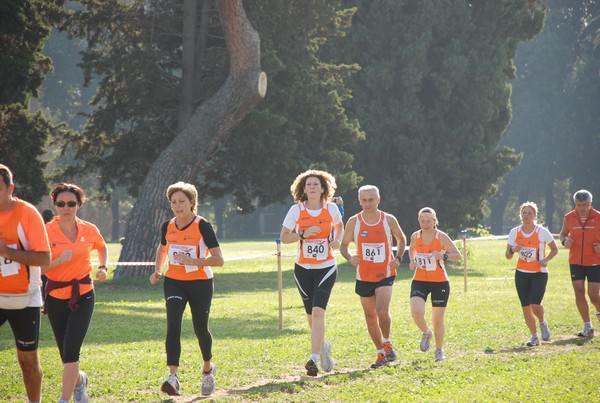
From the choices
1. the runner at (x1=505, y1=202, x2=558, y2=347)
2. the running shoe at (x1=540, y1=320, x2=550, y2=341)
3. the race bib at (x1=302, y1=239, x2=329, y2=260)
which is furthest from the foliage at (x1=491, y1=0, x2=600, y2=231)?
the race bib at (x1=302, y1=239, x2=329, y2=260)

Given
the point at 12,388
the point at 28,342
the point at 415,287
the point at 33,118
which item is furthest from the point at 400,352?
the point at 33,118

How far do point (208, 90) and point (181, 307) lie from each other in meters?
21.0

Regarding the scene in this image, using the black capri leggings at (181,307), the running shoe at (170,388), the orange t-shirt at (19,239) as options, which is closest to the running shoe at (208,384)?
the black capri leggings at (181,307)

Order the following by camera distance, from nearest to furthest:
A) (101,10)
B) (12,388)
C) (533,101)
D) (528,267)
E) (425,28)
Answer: (12,388) < (528,267) < (101,10) < (425,28) < (533,101)

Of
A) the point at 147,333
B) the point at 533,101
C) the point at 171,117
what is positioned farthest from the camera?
the point at 533,101

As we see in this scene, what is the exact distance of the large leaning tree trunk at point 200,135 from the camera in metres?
27.0

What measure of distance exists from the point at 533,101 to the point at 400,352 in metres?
67.4

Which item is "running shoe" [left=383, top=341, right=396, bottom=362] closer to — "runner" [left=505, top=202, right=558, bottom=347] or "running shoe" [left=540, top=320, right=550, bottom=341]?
"runner" [left=505, top=202, right=558, bottom=347]

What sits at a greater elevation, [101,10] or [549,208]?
[101,10]

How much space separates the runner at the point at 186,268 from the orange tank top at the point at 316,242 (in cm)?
157

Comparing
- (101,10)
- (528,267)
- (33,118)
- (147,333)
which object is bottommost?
(147,333)

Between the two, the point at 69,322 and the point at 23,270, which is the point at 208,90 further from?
the point at 23,270

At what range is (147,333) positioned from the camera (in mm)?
15828

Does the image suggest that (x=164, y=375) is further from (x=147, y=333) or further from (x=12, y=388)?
(x=147, y=333)
